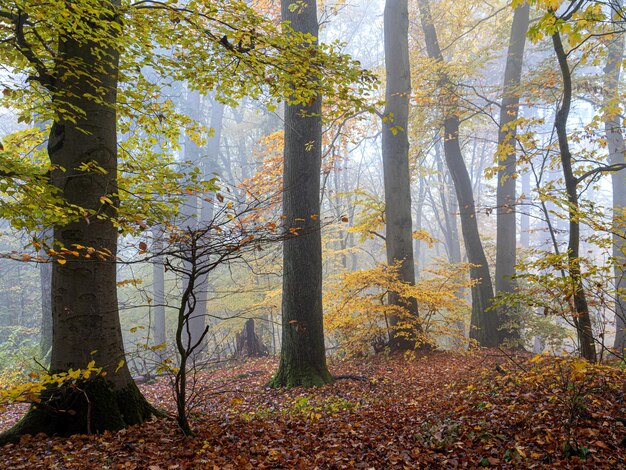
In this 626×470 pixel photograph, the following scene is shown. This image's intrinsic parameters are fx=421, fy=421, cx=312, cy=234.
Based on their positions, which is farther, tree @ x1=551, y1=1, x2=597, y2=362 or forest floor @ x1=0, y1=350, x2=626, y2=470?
tree @ x1=551, y1=1, x2=597, y2=362

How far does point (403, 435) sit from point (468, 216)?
27.1 ft

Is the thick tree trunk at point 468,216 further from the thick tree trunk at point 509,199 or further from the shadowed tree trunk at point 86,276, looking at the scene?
the shadowed tree trunk at point 86,276

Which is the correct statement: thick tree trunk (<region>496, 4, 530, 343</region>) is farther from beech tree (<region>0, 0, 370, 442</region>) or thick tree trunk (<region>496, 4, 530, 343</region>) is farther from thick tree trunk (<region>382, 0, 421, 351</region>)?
beech tree (<region>0, 0, 370, 442</region>)

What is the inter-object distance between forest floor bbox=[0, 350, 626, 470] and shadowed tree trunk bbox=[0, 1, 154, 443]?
0.24 m

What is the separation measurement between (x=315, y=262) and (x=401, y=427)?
3104 mm

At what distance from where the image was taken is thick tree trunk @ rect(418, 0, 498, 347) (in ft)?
35.5

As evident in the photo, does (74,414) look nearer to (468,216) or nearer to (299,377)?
(299,377)

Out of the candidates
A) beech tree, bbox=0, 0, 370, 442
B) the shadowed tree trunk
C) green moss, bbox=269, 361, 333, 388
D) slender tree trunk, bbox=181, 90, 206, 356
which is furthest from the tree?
slender tree trunk, bbox=181, 90, 206, 356

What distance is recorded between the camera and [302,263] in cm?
698

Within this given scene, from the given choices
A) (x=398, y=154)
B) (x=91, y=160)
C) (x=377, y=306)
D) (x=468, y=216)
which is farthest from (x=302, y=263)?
(x=468, y=216)

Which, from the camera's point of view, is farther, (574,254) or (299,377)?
(299,377)

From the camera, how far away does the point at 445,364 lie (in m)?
8.31

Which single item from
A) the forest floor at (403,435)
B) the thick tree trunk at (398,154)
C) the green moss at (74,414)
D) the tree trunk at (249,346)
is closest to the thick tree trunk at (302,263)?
the forest floor at (403,435)

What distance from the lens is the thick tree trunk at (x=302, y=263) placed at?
22.6ft
